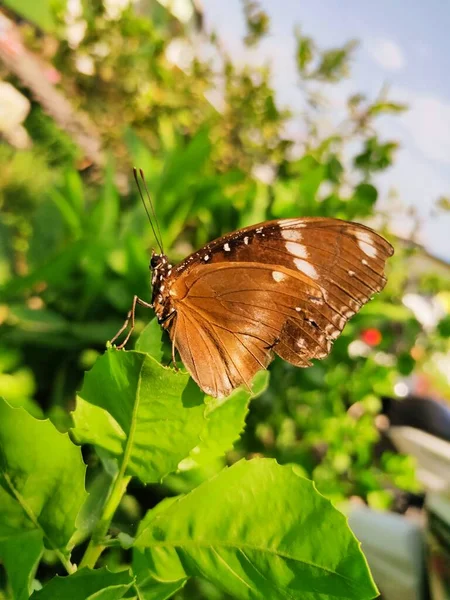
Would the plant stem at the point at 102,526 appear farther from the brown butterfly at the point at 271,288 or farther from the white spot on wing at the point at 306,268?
the white spot on wing at the point at 306,268

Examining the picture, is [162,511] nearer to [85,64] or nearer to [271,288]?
[271,288]

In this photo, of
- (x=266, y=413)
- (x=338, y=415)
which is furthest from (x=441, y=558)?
(x=266, y=413)

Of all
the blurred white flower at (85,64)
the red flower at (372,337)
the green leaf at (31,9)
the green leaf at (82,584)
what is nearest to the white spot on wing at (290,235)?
the green leaf at (82,584)

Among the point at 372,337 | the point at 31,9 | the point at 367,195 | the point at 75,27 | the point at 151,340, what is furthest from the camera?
the point at 31,9

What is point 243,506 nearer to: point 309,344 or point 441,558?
point 309,344

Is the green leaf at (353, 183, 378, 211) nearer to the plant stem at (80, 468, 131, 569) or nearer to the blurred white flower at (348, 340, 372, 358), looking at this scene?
the blurred white flower at (348, 340, 372, 358)

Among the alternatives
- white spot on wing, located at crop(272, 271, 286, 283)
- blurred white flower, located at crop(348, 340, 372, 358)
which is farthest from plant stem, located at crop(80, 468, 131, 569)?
blurred white flower, located at crop(348, 340, 372, 358)

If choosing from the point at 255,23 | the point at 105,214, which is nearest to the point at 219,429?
the point at 105,214

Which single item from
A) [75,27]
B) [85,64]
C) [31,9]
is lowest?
[85,64]
